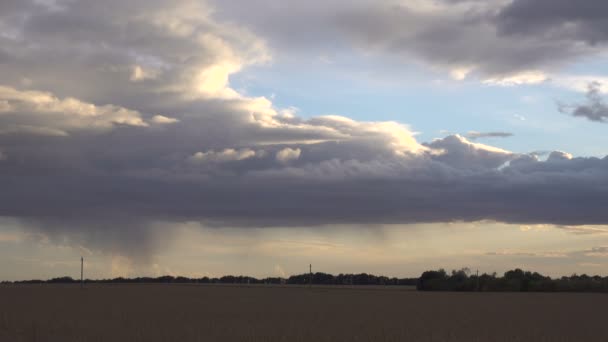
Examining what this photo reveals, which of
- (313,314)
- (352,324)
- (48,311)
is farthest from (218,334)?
(48,311)

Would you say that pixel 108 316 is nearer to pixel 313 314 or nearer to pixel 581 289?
pixel 313 314

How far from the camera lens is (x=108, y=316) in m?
45.6

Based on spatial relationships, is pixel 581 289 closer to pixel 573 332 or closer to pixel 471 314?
pixel 471 314

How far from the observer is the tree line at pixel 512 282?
118500mm

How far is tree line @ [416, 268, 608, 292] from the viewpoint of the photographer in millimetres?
118500

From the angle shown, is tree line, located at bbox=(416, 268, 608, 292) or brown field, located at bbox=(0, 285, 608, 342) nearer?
brown field, located at bbox=(0, 285, 608, 342)

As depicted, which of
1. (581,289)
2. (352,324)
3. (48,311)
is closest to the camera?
(352,324)

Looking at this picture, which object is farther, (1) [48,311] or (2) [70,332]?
(1) [48,311]

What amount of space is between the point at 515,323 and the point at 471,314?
8.51 meters

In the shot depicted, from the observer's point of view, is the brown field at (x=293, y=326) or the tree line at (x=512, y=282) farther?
the tree line at (x=512, y=282)

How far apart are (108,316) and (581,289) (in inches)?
3627

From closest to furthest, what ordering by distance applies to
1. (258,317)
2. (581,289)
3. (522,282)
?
1. (258,317)
2. (581,289)
3. (522,282)

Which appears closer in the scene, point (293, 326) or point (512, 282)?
point (293, 326)

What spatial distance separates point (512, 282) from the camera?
411ft
